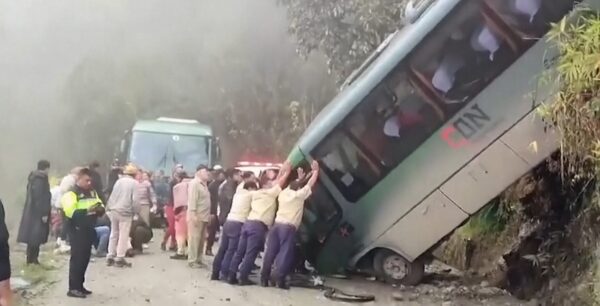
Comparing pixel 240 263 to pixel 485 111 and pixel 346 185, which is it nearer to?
pixel 346 185

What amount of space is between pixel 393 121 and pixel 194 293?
2.97m

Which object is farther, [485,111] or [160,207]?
[160,207]

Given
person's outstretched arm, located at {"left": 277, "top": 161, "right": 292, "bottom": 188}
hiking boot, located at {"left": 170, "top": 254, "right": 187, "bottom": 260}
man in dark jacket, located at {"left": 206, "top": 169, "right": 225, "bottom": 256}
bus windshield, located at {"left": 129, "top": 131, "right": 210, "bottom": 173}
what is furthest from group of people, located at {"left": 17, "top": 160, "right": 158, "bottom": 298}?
bus windshield, located at {"left": 129, "top": 131, "right": 210, "bottom": 173}

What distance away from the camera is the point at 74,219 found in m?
9.02

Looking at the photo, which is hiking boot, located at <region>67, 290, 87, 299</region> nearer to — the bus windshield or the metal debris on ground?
the metal debris on ground

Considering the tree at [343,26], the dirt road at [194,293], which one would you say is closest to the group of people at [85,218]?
the dirt road at [194,293]

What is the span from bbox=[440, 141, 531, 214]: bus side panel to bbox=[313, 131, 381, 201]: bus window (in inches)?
37.2

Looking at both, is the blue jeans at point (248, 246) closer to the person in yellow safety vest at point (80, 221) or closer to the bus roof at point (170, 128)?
the person in yellow safety vest at point (80, 221)

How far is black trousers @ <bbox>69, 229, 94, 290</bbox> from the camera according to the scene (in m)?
9.09

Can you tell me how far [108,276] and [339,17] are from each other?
25.1ft

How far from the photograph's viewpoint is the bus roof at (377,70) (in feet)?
31.5

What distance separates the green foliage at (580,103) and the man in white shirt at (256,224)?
355cm

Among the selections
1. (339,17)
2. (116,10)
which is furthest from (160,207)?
(116,10)

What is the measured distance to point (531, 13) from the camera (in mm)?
9336
